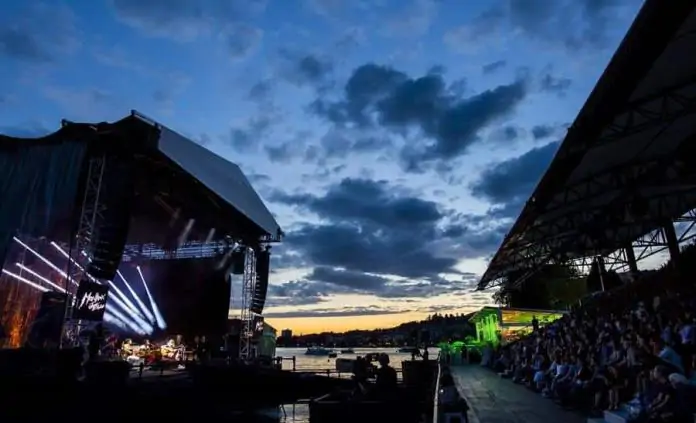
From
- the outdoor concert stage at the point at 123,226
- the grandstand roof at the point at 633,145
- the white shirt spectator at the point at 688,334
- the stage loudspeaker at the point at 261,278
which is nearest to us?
the grandstand roof at the point at 633,145

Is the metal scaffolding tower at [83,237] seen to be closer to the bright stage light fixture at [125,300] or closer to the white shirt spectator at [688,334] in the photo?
the bright stage light fixture at [125,300]

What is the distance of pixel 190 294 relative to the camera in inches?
1249

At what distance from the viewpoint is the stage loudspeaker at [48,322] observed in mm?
15680

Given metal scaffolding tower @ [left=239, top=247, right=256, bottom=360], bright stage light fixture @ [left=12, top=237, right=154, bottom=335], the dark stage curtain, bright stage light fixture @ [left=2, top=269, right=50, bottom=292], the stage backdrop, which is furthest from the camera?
the stage backdrop

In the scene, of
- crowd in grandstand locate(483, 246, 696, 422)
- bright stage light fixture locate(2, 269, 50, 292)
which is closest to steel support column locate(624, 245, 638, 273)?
crowd in grandstand locate(483, 246, 696, 422)

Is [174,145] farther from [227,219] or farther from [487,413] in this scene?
[487,413]

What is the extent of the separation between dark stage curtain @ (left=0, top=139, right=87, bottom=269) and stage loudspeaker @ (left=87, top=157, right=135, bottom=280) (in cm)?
103

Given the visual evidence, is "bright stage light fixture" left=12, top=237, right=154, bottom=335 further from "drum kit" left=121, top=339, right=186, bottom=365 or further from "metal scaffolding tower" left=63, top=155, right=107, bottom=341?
"drum kit" left=121, top=339, right=186, bottom=365

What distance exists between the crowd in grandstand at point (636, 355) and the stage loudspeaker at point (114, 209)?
47.9 ft

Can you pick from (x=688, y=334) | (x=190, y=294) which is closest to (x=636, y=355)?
(x=688, y=334)

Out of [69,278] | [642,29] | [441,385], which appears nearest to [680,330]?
[441,385]

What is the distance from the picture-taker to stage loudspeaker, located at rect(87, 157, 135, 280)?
17875 mm

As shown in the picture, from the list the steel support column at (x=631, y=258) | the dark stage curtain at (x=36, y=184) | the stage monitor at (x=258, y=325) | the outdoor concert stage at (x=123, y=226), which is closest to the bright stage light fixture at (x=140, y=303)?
the outdoor concert stage at (x=123, y=226)

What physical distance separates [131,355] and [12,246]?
491 inches
